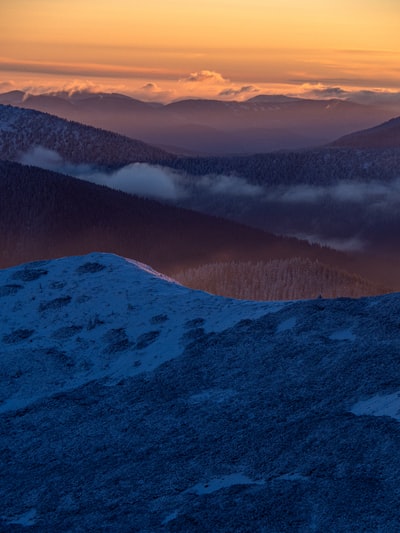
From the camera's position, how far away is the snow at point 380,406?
55.7 feet

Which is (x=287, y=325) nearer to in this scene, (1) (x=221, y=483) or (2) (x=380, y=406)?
(2) (x=380, y=406)

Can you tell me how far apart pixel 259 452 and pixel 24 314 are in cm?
1369

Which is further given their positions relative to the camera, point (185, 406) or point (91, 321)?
point (91, 321)

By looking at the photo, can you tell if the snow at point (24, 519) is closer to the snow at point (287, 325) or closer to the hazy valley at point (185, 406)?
the hazy valley at point (185, 406)

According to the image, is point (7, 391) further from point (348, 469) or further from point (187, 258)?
point (187, 258)

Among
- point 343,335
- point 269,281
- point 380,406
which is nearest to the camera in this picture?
point 380,406

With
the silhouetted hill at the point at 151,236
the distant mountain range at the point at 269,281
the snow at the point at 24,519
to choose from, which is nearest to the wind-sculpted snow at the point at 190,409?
the snow at the point at 24,519

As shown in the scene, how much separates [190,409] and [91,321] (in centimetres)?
804

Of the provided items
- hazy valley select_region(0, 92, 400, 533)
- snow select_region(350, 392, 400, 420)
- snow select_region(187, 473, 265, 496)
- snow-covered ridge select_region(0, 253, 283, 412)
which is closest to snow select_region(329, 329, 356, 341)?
hazy valley select_region(0, 92, 400, 533)

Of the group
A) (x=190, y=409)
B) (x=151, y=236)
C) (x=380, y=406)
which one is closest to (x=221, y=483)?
(x=380, y=406)

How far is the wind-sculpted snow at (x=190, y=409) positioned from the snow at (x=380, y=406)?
0.06m

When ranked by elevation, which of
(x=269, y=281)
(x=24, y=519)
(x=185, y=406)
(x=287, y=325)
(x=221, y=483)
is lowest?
(x=269, y=281)

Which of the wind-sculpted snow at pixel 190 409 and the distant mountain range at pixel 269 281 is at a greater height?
the wind-sculpted snow at pixel 190 409

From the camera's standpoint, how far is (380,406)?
17.6m
